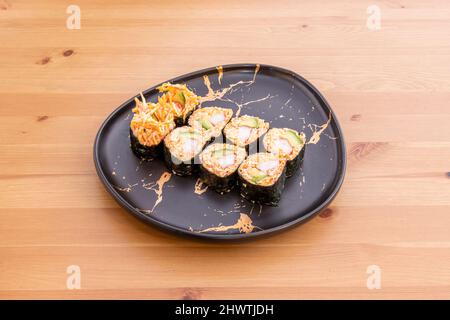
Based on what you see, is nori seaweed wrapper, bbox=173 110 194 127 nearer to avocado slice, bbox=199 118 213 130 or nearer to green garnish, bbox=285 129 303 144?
avocado slice, bbox=199 118 213 130

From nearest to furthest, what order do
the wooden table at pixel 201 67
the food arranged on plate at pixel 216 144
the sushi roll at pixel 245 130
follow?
the wooden table at pixel 201 67 < the food arranged on plate at pixel 216 144 < the sushi roll at pixel 245 130

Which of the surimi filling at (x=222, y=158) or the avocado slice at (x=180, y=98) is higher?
the avocado slice at (x=180, y=98)

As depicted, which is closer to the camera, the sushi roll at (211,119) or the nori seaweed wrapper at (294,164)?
the nori seaweed wrapper at (294,164)

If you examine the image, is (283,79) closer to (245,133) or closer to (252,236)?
(245,133)

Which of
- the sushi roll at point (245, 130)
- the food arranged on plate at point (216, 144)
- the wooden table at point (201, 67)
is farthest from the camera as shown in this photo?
the sushi roll at point (245, 130)

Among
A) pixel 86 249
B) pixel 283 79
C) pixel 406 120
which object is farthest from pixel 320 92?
pixel 86 249

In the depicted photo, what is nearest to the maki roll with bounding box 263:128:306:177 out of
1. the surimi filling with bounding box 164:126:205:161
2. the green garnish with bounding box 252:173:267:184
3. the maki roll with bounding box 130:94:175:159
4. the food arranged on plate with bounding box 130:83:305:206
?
the food arranged on plate with bounding box 130:83:305:206

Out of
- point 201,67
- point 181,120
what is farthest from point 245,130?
point 201,67

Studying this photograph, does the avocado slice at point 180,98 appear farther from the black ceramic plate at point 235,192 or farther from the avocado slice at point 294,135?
the avocado slice at point 294,135

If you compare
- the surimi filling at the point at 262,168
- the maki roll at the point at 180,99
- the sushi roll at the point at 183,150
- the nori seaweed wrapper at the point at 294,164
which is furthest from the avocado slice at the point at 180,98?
the nori seaweed wrapper at the point at 294,164
